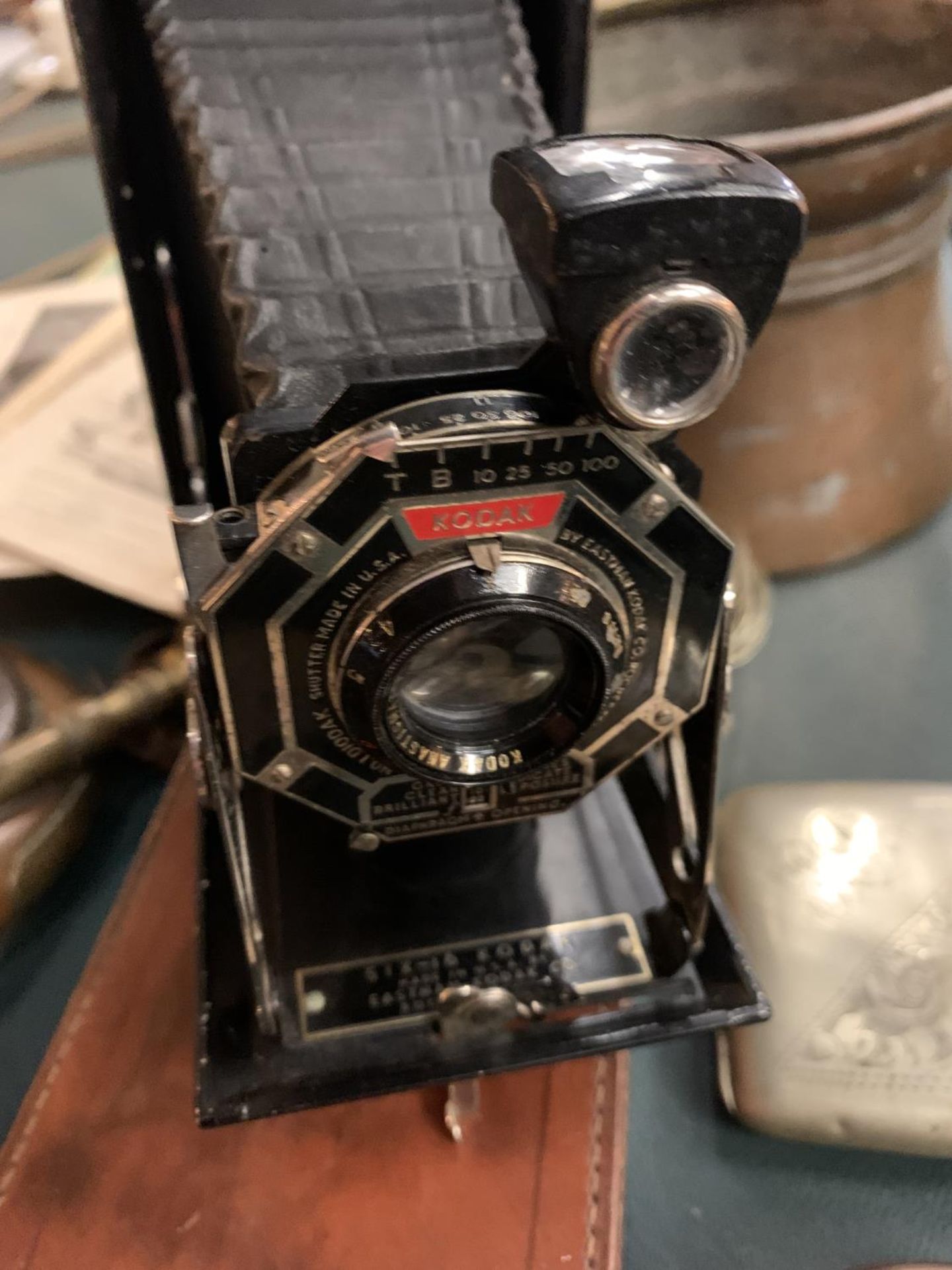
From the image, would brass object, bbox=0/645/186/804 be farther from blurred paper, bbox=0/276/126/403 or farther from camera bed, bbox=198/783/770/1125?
blurred paper, bbox=0/276/126/403

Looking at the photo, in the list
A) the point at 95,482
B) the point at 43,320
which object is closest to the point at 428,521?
the point at 95,482

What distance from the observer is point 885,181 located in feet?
2.34

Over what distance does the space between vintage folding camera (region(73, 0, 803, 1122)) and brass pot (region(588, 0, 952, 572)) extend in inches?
10.6

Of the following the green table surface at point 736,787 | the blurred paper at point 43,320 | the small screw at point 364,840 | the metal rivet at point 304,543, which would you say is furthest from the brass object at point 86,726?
the blurred paper at point 43,320

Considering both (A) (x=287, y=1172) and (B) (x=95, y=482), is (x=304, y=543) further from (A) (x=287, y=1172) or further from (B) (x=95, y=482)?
(B) (x=95, y=482)

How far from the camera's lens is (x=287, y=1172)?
564 mm

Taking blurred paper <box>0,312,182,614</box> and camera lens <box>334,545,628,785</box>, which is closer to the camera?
camera lens <box>334,545,628,785</box>

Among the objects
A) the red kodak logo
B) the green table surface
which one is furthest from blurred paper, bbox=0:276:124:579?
the red kodak logo

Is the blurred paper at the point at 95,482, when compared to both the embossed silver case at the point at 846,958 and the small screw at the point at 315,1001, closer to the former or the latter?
the small screw at the point at 315,1001

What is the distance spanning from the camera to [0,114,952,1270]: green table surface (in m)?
0.59

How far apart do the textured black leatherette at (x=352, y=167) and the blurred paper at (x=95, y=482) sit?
14.6 inches

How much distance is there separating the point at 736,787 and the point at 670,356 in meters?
0.49

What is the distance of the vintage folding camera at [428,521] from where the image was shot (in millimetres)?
406

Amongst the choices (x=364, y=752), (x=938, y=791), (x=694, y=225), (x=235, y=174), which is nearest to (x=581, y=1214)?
(x=364, y=752)
